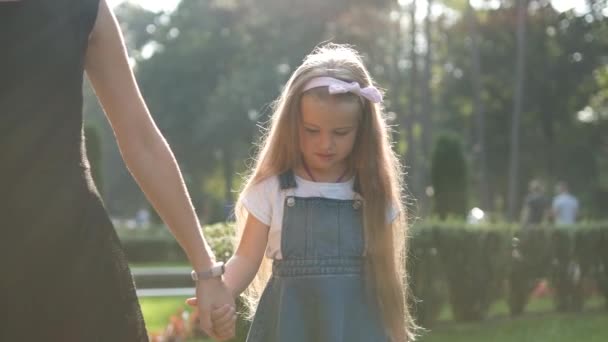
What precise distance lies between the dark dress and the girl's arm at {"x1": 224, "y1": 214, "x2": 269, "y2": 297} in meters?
→ 1.32

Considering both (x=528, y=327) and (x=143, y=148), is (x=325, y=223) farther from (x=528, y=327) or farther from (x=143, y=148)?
(x=528, y=327)

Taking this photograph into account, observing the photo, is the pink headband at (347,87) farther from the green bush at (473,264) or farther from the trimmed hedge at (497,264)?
the green bush at (473,264)

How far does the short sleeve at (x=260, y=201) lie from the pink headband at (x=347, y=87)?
0.34m

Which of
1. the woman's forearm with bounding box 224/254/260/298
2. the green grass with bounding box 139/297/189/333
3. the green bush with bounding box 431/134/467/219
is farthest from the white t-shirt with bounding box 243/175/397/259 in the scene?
the green bush with bounding box 431/134/467/219

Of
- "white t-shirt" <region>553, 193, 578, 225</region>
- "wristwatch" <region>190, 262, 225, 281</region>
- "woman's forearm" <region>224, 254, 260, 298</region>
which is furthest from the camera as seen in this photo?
"white t-shirt" <region>553, 193, 578, 225</region>

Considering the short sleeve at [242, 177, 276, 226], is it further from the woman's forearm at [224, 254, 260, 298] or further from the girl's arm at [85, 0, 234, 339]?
the girl's arm at [85, 0, 234, 339]

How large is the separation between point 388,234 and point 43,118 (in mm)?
1696

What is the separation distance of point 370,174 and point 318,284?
389 mm

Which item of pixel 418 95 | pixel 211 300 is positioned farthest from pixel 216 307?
pixel 418 95

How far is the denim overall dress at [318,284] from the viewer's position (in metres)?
3.43

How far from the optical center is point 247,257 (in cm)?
346

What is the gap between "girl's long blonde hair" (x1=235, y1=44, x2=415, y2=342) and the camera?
345 centimetres

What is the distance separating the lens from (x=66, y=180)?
6.51 feet

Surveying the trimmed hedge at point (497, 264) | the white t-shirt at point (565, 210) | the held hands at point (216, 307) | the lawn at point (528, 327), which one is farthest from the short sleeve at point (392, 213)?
the white t-shirt at point (565, 210)
